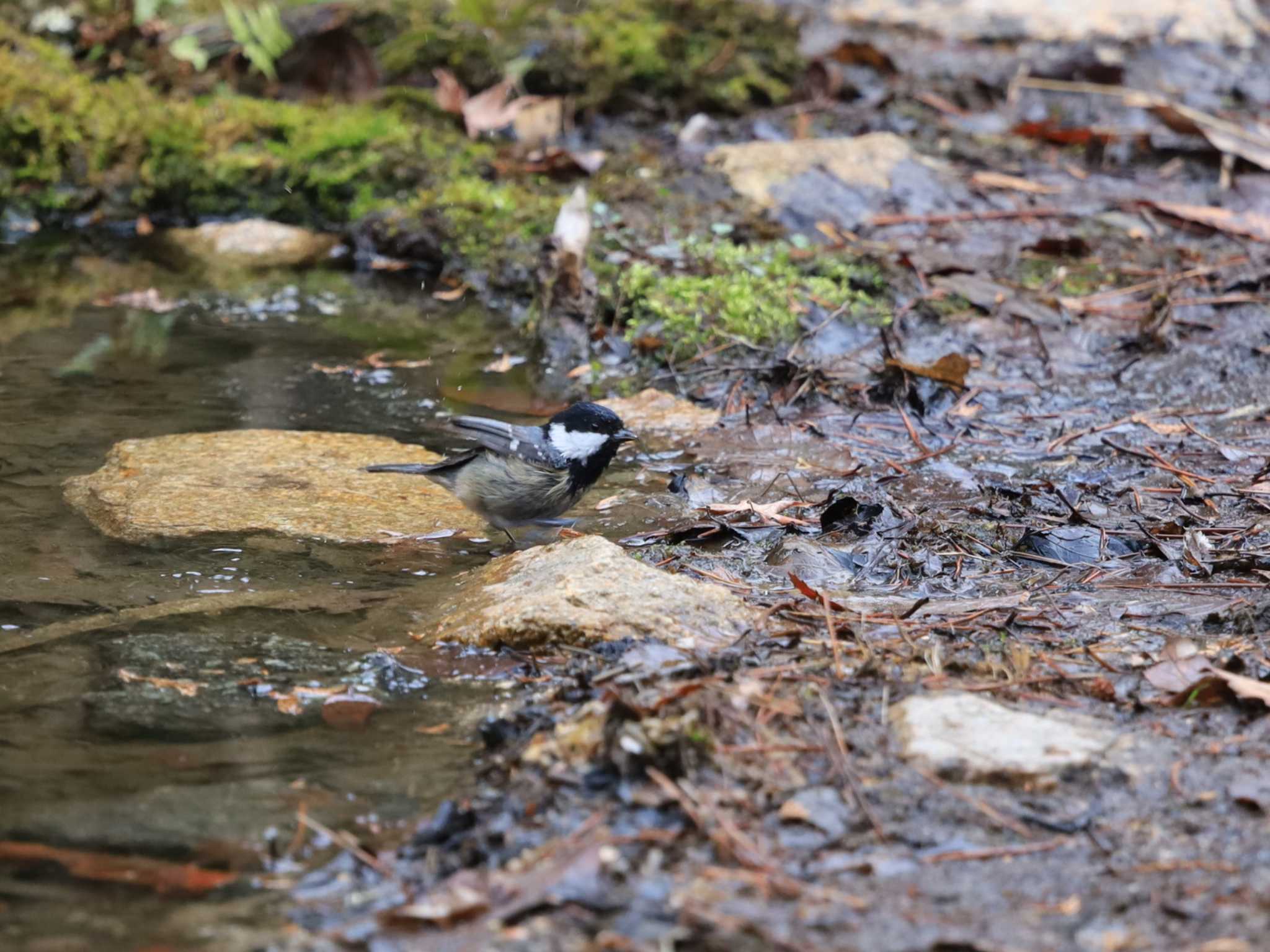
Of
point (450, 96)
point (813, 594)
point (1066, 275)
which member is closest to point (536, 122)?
point (450, 96)

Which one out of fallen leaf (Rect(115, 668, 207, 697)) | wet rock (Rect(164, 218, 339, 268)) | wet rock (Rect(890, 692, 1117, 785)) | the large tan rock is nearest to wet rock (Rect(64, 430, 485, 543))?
fallen leaf (Rect(115, 668, 207, 697))

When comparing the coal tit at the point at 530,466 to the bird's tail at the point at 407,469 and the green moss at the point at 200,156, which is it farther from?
the green moss at the point at 200,156

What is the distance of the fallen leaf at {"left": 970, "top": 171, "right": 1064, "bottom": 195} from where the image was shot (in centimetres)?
774

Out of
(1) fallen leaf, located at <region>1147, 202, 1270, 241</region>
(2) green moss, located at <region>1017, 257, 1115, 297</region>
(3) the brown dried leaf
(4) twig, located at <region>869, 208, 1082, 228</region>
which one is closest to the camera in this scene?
(3) the brown dried leaf

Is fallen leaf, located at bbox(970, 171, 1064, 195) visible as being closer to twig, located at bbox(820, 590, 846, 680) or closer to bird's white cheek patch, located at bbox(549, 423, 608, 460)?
bird's white cheek patch, located at bbox(549, 423, 608, 460)

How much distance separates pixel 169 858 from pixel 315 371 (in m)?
4.11

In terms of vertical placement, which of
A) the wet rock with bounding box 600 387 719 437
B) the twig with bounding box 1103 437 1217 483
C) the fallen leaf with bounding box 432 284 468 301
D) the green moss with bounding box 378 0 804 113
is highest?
the green moss with bounding box 378 0 804 113

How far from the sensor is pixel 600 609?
3420mm

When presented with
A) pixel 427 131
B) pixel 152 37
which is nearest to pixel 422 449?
pixel 427 131

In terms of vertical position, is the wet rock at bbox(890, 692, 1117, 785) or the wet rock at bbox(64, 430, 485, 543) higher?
the wet rock at bbox(890, 692, 1117, 785)

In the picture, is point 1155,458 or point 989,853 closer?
point 989,853

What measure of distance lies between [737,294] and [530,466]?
215cm

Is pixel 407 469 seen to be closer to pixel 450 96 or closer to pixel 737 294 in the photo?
pixel 737 294

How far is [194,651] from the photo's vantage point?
3.45 meters
